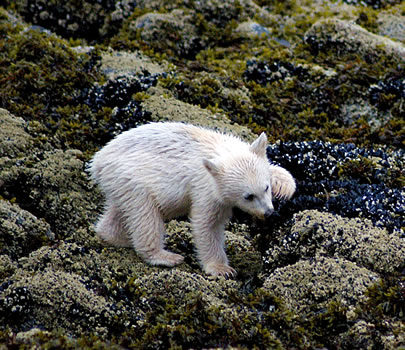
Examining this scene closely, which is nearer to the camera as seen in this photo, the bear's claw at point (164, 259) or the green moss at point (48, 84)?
the bear's claw at point (164, 259)

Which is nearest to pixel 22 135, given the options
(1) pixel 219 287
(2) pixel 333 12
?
(1) pixel 219 287

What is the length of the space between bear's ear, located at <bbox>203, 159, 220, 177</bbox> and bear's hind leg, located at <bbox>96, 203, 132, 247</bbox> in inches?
53.5

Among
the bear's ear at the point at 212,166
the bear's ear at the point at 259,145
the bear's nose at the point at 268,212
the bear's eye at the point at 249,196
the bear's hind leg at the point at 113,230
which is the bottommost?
the bear's hind leg at the point at 113,230

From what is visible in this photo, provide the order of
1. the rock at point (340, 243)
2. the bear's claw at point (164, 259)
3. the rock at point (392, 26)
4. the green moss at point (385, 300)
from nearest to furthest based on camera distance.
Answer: the green moss at point (385, 300) < the rock at point (340, 243) < the bear's claw at point (164, 259) < the rock at point (392, 26)

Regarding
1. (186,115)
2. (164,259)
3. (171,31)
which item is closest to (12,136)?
(186,115)

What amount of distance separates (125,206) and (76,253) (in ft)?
2.91

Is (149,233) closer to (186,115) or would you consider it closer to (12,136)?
(12,136)

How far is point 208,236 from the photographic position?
6676 millimetres

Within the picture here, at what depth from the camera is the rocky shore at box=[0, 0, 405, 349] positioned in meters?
5.40

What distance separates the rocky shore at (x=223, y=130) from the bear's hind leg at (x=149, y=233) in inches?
6.3

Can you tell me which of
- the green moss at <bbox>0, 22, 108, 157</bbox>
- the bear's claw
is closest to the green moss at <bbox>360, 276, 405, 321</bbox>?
the bear's claw

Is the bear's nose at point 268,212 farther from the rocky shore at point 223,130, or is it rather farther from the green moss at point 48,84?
the green moss at point 48,84

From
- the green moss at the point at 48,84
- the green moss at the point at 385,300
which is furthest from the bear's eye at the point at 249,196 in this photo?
the green moss at the point at 48,84

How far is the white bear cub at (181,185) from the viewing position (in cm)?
650
